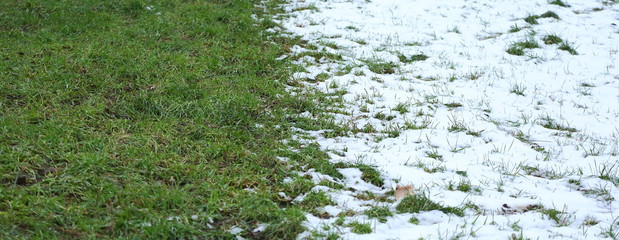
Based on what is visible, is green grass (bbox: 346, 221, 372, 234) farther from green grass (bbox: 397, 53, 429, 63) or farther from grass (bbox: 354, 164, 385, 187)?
green grass (bbox: 397, 53, 429, 63)

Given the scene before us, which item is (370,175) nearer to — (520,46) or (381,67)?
(381,67)

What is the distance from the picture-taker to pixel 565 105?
539cm

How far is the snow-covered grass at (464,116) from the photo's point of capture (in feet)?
11.5

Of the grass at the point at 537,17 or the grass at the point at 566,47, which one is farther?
the grass at the point at 537,17

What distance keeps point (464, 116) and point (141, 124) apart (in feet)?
10.4

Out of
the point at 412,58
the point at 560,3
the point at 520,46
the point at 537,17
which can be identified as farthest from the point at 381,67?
the point at 560,3

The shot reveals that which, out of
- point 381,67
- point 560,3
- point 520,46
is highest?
point 560,3

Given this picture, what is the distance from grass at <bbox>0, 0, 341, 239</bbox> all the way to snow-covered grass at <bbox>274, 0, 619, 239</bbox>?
0.37 meters

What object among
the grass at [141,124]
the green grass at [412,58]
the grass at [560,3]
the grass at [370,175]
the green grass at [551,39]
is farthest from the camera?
the grass at [560,3]

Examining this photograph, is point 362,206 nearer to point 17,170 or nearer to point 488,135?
point 488,135

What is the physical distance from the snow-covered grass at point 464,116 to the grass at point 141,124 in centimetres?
37

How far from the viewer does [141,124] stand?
179 inches

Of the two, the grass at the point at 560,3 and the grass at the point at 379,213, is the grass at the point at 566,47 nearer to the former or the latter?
the grass at the point at 560,3

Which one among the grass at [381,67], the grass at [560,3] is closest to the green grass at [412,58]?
the grass at [381,67]
